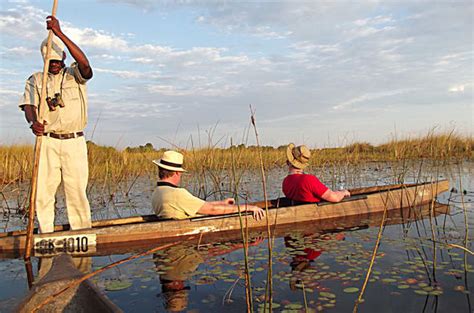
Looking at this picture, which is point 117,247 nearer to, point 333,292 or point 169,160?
point 169,160

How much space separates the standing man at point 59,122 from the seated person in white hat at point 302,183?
9.09 feet

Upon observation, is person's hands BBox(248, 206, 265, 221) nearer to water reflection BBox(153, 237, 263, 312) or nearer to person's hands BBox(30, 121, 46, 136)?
water reflection BBox(153, 237, 263, 312)

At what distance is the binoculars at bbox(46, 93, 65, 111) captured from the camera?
15.4 ft

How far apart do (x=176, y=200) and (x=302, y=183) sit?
1.92 metres

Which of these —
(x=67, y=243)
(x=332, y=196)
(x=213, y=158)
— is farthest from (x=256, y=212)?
(x=213, y=158)

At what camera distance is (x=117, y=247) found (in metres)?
4.83

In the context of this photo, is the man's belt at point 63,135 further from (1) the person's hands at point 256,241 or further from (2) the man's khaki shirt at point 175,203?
(1) the person's hands at point 256,241

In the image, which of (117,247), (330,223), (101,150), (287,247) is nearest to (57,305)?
(117,247)

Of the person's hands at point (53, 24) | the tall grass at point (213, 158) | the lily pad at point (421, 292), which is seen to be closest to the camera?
the lily pad at point (421, 292)

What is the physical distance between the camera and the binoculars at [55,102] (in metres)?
4.69

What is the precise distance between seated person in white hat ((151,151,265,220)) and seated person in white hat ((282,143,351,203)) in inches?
33.4

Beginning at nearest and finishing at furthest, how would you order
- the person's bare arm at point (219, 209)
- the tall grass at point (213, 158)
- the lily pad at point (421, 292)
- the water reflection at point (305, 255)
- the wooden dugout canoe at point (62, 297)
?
the wooden dugout canoe at point (62, 297)
the lily pad at point (421, 292)
the water reflection at point (305, 255)
the person's bare arm at point (219, 209)
the tall grass at point (213, 158)

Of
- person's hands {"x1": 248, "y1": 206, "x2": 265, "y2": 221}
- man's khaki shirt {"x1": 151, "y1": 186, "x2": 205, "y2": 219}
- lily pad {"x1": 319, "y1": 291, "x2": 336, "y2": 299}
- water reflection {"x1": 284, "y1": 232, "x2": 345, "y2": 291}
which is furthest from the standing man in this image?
lily pad {"x1": 319, "y1": 291, "x2": 336, "y2": 299}

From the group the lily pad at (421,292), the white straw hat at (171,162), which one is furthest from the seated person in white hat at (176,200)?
A: the lily pad at (421,292)
